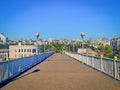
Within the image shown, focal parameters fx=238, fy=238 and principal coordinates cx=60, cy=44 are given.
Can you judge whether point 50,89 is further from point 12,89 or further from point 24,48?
point 24,48

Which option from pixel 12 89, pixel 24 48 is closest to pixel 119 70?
pixel 12 89

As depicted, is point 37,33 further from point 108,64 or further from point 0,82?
point 0,82

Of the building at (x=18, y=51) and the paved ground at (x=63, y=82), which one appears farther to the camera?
the building at (x=18, y=51)

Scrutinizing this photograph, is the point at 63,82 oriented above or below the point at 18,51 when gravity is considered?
above

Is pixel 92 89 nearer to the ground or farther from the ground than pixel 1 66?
nearer to the ground

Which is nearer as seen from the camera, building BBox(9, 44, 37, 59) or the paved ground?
the paved ground

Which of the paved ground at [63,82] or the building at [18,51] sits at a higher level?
the paved ground at [63,82]

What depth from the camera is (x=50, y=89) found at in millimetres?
9562

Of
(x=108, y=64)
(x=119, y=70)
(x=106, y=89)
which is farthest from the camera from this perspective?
(x=108, y=64)

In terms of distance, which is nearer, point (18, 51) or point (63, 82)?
point (63, 82)

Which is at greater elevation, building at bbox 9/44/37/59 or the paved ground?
the paved ground

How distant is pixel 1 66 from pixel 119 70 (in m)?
6.02

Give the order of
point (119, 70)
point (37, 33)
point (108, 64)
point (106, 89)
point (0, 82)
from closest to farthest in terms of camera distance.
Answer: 1. point (106, 89)
2. point (0, 82)
3. point (119, 70)
4. point (108, 64)
5. point (37, 33)

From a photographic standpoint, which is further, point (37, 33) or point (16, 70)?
point (37, 33)
